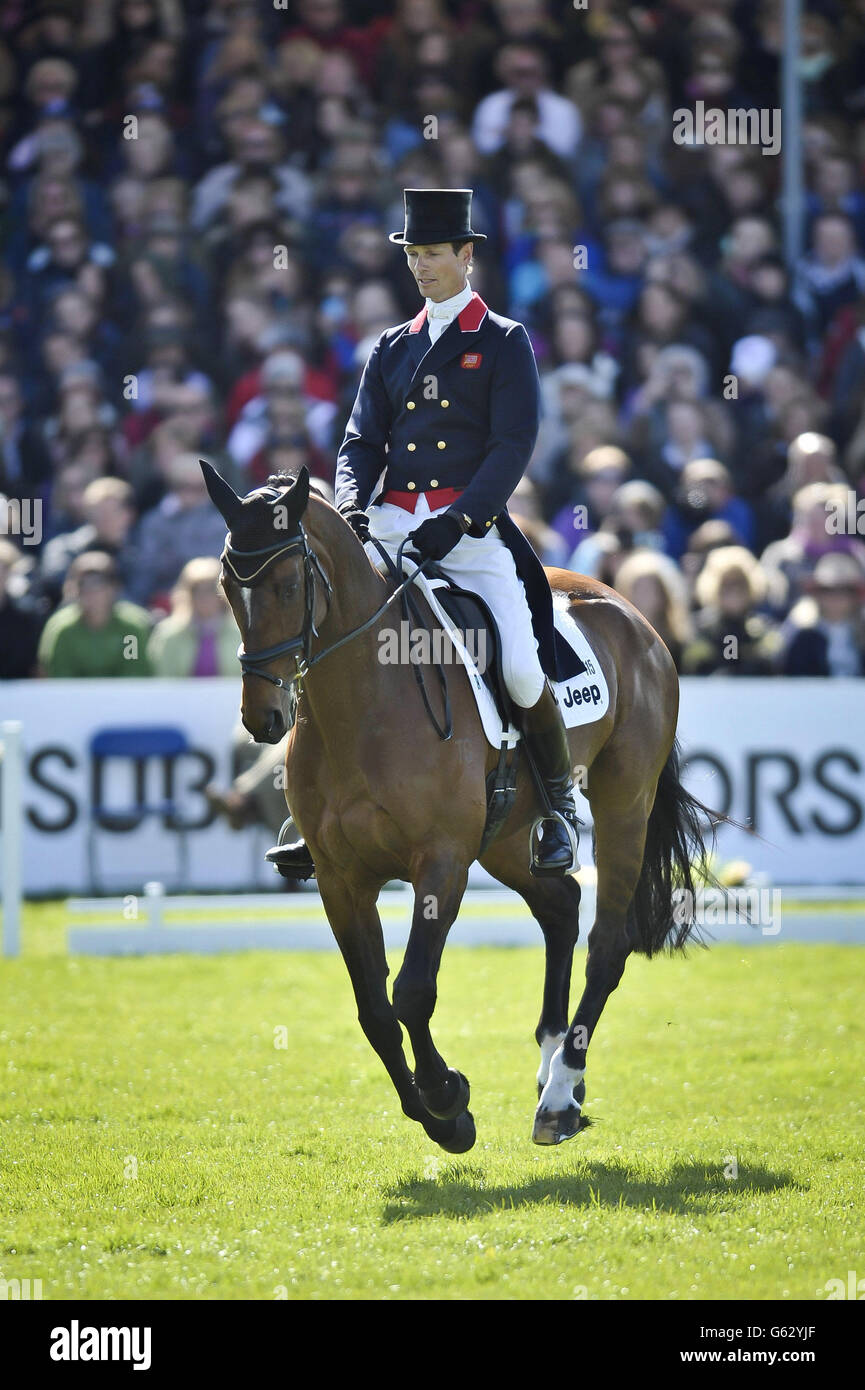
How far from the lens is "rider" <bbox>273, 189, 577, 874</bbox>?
21.8 feet

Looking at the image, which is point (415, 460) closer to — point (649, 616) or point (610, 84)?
point (649, 616)

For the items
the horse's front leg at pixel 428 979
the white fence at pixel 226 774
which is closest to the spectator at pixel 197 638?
the white fence at pixel 226 774

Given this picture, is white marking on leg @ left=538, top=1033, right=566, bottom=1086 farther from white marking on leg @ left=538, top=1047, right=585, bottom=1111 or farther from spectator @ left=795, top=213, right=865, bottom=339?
spectator @ left=795, top=213, right=865, bottom=339

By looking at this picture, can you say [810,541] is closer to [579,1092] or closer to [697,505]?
[697,505]

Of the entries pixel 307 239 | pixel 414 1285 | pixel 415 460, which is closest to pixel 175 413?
pixel 307 239

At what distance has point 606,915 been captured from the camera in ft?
24.8

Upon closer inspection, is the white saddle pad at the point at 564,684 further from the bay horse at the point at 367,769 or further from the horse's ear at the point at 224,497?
the horse's ear at the point at 224,497

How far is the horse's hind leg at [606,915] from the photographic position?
23.0 feet

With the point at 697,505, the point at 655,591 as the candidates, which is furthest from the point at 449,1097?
the point at 697,505

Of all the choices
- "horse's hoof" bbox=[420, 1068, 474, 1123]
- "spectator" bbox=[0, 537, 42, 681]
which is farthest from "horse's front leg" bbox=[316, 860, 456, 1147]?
"spectator" bbox=[0, 537, 42, 681]

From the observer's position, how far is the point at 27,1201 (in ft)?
19.6

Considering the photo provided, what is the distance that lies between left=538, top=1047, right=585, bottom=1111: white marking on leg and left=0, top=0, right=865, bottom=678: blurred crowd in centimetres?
577
